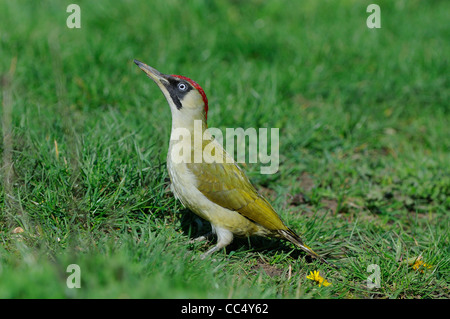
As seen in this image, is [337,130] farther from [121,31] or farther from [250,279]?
[121,31]

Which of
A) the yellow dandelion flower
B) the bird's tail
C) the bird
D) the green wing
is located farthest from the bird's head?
the yellow dandelion flower

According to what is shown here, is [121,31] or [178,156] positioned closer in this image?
→ [178,156]

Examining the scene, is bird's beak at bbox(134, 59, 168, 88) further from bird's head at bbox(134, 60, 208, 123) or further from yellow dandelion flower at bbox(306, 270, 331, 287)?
yellow dandelion flower at bbox(306, 270, 331, 287)

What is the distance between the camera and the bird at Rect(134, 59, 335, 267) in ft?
13.3

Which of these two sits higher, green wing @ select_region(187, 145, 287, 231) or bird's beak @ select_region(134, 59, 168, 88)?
bird's beak @ select_region(134, 59, 168, 88)

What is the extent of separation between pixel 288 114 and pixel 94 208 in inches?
111

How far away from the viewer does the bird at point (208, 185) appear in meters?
4.06

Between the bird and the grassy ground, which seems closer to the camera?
the grassy ground

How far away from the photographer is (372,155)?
20.1ft

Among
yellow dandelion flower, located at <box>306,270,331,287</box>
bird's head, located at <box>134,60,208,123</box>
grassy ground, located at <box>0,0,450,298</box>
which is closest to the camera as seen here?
grassy ground, located at <box>0,0,450,298</box>

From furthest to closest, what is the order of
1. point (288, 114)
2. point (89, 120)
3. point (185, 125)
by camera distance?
1. point (288, 114)
2. point (89, 120)
3. point (185, 125)

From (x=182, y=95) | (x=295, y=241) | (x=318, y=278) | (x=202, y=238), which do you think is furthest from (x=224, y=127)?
(x=318, y=278)

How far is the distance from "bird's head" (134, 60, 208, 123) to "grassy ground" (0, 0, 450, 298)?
2.08 feet
